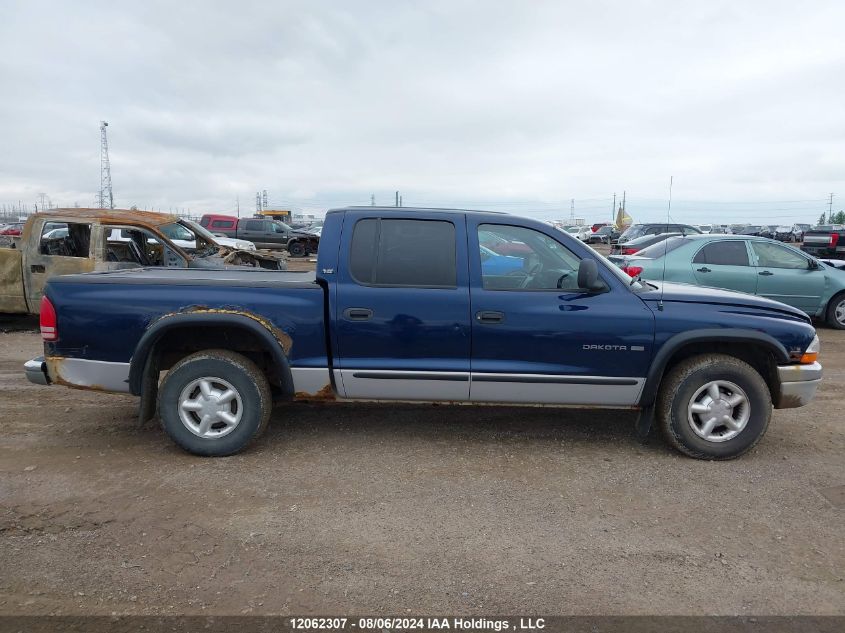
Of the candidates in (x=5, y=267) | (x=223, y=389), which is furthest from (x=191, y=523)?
(x=5, y=267)

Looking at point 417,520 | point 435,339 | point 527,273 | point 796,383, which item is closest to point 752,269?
point 796,383

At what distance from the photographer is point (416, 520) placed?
3.49 m

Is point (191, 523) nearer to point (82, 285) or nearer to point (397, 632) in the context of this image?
point (397, 632)

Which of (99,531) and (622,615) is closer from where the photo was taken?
(622,615)

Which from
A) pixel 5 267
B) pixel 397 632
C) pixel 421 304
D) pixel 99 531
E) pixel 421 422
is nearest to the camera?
pixel 397 632

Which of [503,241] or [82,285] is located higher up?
[503,241]

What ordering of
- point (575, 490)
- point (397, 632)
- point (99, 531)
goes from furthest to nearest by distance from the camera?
point (575, 490) < point (99, 531) < point (397, 632)

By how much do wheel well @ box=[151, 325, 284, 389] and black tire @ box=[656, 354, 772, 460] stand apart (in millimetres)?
2739

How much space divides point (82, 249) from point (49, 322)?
17.7 feet

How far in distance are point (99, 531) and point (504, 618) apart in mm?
2211

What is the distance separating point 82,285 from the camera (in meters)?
4.25

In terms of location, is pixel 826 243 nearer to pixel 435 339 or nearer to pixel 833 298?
pixel 833 298

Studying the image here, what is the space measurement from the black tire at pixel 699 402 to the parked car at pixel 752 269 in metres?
5.05

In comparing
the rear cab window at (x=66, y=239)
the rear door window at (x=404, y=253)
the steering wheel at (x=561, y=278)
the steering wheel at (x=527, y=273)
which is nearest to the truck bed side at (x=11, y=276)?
the rear cab window at (x=66, y=239)
